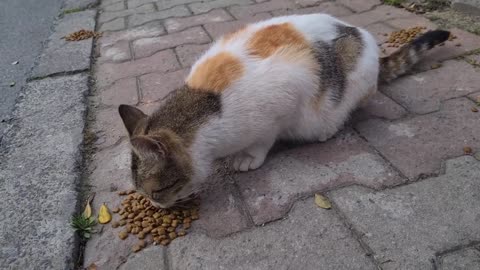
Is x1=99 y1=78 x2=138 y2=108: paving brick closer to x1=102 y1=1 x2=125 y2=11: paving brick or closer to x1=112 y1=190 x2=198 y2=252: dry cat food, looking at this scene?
x1=112 y1=190 x2=198 y2=252: dry cat food

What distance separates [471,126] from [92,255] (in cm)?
237

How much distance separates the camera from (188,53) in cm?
382

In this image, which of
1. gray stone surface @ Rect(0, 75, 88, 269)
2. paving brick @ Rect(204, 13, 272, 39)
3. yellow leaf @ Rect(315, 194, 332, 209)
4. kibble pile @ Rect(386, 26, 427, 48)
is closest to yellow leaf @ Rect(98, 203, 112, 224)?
gray stone surface @ Rect(0, 75, 88, 269)

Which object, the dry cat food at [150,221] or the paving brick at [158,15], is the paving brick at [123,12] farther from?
the dry cat food at [150,221]

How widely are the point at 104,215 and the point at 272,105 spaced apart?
1.12m

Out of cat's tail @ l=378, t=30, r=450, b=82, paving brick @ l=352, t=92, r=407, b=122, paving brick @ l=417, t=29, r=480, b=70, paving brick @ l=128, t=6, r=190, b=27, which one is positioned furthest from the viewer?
paving brick @ l=128, t=6, r=190, b=27

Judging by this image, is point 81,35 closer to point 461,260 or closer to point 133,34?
point 133,34

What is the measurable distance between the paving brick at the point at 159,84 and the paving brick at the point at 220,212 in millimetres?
1168

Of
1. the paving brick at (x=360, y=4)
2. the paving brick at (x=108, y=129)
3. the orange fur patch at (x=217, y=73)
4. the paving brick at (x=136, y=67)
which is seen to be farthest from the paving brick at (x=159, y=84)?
the paving brick at (x=360, y=4)

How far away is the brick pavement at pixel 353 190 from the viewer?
6.03 feet

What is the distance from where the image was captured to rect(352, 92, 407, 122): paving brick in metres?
2.73

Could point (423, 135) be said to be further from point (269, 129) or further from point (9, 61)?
point (9, 61)

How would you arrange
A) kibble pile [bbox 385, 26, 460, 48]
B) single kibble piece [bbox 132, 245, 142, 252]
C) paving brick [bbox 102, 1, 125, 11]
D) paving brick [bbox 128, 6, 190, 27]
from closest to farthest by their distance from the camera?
single kibble piece [bbox 132, 245, 142, 252] < kibble pile [bbox 385, 26, 460, 48] < paving brick [bbox 128, 6, 190, 27] < paving brick [bbox 102, 1, 125, 11]

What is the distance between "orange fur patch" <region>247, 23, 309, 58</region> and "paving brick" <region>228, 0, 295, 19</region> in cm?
218
